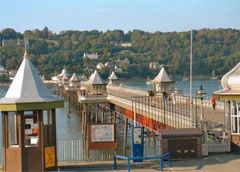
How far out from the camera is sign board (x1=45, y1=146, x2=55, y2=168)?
1734cm

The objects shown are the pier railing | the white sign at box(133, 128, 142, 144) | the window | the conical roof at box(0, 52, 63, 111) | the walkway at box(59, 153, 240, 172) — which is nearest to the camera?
the conical roof at box(0, 52, 63, 111)

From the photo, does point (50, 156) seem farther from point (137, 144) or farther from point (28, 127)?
point (137, 144)

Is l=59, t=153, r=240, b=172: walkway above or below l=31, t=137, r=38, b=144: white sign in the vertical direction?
below

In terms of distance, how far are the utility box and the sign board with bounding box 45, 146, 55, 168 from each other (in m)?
4.71

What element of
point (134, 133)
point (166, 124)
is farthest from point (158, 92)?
point (134, 133)

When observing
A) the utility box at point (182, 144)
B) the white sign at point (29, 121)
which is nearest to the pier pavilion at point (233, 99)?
the utility box at point (182, 144)

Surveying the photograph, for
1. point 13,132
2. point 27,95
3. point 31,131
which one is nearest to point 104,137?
point 31,131

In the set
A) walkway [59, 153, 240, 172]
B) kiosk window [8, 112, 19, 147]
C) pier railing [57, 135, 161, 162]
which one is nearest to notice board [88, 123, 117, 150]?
walkway [59, 153, 240, 172]

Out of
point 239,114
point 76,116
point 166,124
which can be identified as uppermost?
point 239,114

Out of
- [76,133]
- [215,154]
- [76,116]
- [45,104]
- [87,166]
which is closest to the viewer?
[45,104]

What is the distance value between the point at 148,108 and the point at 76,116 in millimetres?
50020

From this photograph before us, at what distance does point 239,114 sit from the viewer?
2131cm

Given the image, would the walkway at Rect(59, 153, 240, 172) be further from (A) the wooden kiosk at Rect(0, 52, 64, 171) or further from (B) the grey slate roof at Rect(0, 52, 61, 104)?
(B) the grey slate roof at Rect(0, 52, 61, 104)

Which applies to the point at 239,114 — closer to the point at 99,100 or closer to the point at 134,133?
the point at 134,133
